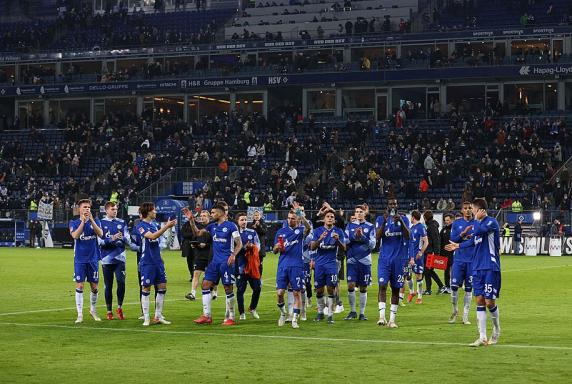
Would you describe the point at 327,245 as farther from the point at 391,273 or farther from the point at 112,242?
the point at 112,242

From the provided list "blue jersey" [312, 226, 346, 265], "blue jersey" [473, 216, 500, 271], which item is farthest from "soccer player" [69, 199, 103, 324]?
"blue jersey" [473, 216, 500, 271]

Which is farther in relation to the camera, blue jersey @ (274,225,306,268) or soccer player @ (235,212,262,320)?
soccer player @ (235,212,262,320)

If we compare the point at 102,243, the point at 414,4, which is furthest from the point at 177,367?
the point at 414,4

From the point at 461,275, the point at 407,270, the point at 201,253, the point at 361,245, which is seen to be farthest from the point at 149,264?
the point at 407,270

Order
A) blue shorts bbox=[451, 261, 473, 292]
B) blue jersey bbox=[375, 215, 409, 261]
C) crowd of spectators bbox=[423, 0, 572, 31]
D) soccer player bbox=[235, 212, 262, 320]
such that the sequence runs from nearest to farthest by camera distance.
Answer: blue jersey bbox=[375, 215, 409, 261] → blue shorts bbox=[451, 261, 473, 292] → soccer player bbox=[235, 212, 262, 320] → crowd of spectators bbox=[423, 0, 572, 31]

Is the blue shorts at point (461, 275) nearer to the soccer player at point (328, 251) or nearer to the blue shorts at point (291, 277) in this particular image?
the soccer player at point (328, 251)

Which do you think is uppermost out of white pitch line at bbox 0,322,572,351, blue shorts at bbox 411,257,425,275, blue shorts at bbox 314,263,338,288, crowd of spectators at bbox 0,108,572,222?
crowd of spectators at bbox 0,108,572,222

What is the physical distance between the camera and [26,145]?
75938 mm

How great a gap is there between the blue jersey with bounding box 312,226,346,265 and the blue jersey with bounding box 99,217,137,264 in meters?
3.87

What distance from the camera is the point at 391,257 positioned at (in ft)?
67.6

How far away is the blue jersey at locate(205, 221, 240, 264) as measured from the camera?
21.3 metres

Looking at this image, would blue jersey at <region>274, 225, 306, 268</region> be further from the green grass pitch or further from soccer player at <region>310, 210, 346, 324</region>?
the green grass pitch

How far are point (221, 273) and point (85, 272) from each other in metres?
2.79

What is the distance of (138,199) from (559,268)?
2815 cm
